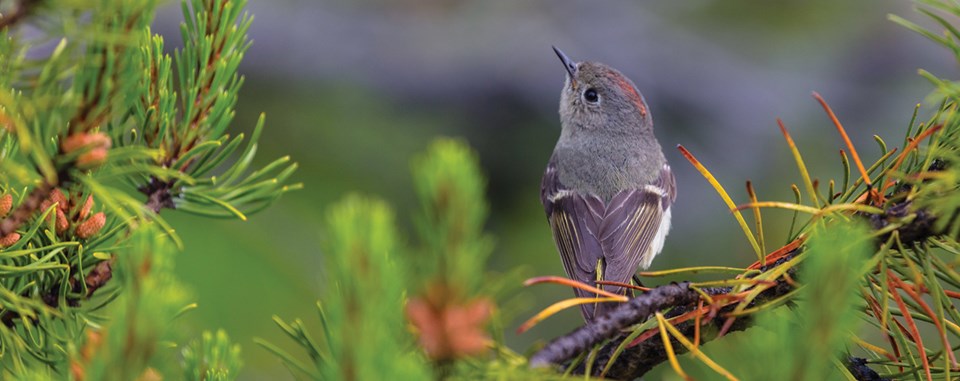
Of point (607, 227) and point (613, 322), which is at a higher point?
point (613, 322)

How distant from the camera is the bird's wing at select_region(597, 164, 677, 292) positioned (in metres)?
2.81

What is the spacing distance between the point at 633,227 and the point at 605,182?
0.81ft

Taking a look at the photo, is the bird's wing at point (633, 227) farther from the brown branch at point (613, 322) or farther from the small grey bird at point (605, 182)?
the brown branch at point (613, 322)

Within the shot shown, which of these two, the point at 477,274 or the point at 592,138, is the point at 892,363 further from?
the point at 592,138

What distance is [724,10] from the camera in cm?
664

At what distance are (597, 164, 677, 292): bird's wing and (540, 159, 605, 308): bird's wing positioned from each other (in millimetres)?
33

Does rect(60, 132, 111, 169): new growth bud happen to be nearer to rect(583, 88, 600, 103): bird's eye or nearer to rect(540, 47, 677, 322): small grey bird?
rect(540, 47, 677, 322): small grey bird

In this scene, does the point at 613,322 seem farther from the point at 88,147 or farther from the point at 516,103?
the point at 516,103

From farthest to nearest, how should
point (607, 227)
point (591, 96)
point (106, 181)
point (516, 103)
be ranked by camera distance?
point (516, 103) < point (591, 96) < point (607, 227) < point (106, 181)

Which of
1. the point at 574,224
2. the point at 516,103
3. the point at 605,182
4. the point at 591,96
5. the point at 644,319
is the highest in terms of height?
the point at 644,319

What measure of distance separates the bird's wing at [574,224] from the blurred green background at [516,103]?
2.16 feet

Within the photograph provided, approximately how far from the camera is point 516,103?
5.42m

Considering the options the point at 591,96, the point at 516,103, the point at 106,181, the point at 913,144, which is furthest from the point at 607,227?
the point at 516,103

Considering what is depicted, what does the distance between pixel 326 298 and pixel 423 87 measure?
202 inches
